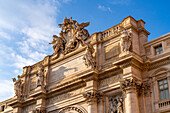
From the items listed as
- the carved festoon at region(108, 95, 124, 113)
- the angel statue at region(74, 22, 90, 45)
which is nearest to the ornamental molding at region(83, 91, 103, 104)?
the carved festoon at region(108, 95, 124, 113)

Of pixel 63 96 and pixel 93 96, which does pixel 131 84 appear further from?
pixel 63 96

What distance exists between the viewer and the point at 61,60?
26.9 metres

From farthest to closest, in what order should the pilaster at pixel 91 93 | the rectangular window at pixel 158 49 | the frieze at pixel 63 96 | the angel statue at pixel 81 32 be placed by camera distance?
the angel statue at pixel 81 32
the frieze at pixel 63 96
the pilaster at pixel 91 93
the rectangular window at pixel 158 49

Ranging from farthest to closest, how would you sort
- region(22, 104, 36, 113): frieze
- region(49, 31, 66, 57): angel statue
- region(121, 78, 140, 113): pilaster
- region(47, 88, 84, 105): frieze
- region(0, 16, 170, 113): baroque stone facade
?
region(49, 31, 66, 57): angel statue
region(22, 104, 36, 113): frieze
region(47, 88, 84, 105): frieze
region(0, 16, 170, 113): baroque stone facade
region(121, 78, 140, 113): pilaster

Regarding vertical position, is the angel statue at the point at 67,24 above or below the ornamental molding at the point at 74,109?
above

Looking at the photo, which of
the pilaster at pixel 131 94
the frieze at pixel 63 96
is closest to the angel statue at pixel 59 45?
the frieze at pixel 63 96

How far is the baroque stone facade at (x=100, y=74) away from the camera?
767 inches

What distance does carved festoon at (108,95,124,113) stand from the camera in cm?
2003

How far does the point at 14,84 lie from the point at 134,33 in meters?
14.0

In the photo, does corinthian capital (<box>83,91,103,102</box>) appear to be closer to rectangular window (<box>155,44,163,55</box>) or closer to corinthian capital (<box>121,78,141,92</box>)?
corinthian capital (<box>121,78,141,92</box>)

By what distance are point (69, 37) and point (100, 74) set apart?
6.69m

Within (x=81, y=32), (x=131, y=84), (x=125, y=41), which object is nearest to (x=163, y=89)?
(x=131, y=84)

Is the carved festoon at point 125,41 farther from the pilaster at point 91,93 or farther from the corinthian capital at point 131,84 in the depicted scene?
the pilaster at point 91,93

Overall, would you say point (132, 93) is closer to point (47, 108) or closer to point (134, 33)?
point (134, 33)
